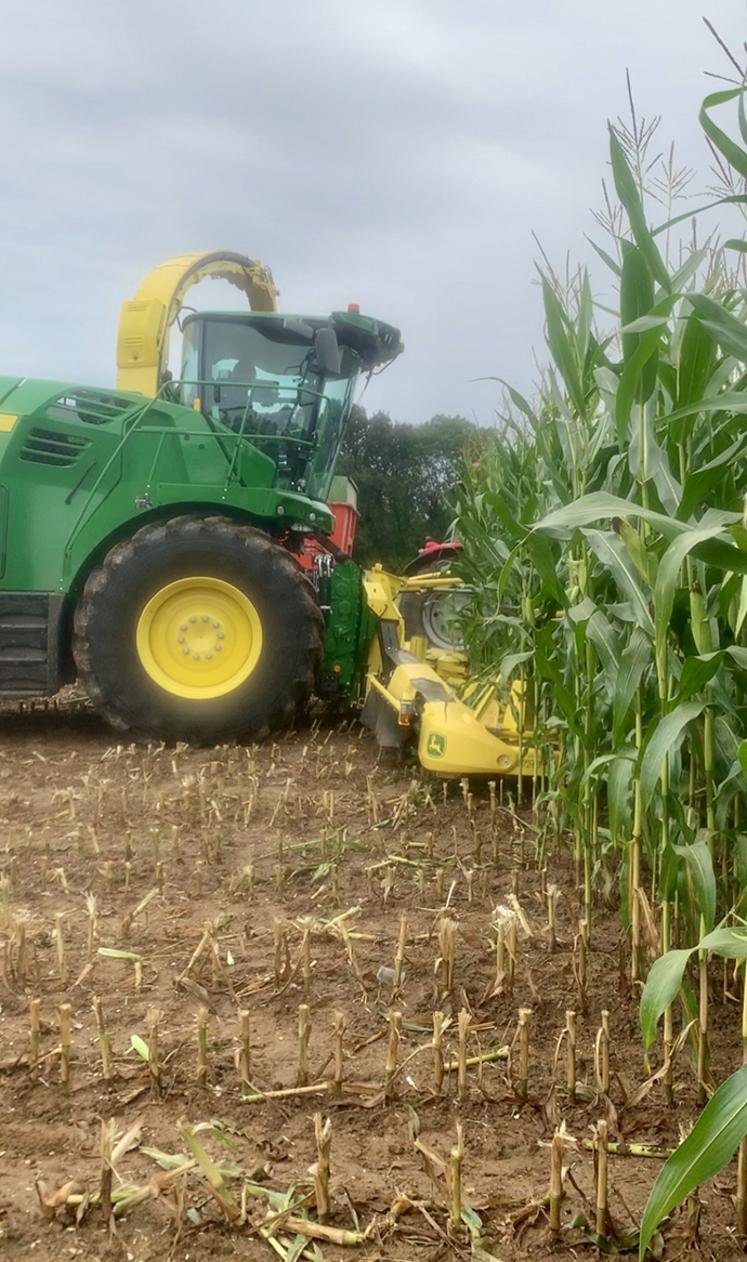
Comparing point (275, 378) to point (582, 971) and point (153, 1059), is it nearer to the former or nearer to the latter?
point (582, 971)

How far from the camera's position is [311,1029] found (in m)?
2.24

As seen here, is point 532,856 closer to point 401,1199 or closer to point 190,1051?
point 190,1051

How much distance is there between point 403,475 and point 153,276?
15.3 metres

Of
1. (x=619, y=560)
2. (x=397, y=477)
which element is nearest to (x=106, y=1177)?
(x=619, y=560)

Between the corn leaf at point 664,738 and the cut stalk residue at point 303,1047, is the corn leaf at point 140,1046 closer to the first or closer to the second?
the cut stalk residue at point 303,1047

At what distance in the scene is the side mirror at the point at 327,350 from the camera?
583cm

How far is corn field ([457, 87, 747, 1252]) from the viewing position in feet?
5.68

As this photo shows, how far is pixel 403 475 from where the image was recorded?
2223 cm

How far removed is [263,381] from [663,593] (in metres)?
4.84

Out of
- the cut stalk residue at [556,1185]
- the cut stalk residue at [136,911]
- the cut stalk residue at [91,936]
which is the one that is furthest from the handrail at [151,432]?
the cut stalk residue at [556,1185]

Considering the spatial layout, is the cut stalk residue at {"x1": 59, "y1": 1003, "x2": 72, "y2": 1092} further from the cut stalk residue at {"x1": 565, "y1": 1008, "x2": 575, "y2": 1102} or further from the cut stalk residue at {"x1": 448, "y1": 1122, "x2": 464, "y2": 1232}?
the cut stalk residue at {"x1": 565, "y1": 1008, "x2": 575, "y2": 1102}

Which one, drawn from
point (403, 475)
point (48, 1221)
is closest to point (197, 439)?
point (48, 1221)

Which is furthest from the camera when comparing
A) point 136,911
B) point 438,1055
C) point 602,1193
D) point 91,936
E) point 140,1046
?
point 136,911

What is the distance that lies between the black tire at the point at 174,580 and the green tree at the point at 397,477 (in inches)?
538
